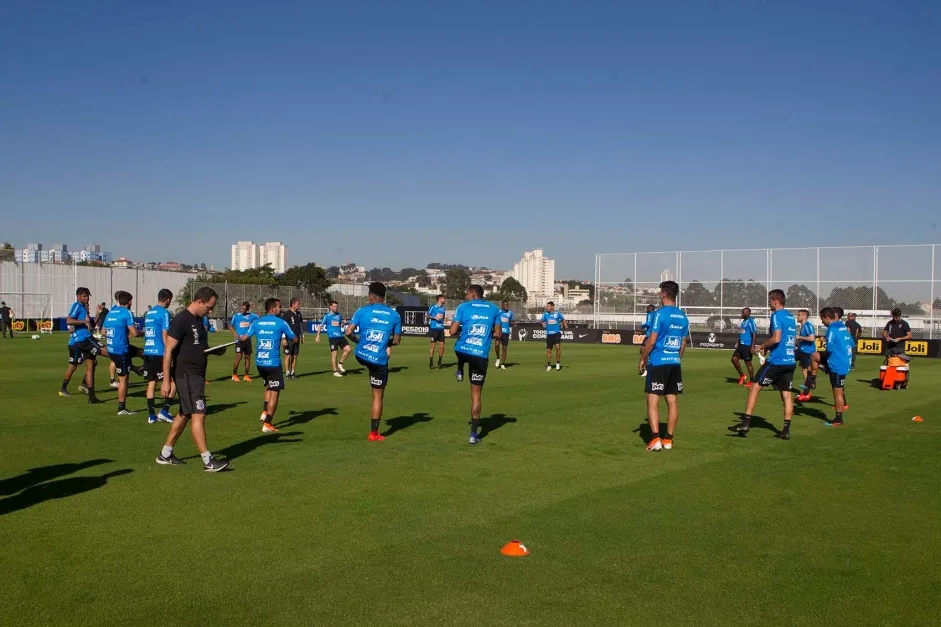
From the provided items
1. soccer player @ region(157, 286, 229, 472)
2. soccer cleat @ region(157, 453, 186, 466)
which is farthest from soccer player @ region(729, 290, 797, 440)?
soccer cleat @ region(157, 453, 186, 466)

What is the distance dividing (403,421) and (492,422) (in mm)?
1456

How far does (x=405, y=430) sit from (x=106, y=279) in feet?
203

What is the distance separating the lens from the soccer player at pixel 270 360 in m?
11.5

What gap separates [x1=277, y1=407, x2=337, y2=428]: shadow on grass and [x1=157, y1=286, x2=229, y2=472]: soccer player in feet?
11.9

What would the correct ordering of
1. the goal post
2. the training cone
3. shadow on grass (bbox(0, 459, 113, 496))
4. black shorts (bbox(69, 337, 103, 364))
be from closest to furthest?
the training cone → shadow on grass (bbox(0, 459, 113, 496)) → black shorts (bbox(69, 337, 103, 364)) → the goal post

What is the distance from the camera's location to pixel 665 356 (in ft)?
33.4

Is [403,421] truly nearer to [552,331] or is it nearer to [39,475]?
[39,475]

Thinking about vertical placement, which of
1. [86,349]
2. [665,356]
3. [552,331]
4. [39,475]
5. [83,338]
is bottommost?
[39,475]

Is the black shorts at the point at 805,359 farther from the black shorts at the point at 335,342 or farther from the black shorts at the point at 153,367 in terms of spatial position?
the black shorts at the point at 153,367

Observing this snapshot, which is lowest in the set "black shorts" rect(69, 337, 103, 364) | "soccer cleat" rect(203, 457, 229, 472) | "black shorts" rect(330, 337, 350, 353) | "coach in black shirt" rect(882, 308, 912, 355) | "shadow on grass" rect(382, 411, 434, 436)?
"shadow on grass" rect(382, 411, 434, 436)

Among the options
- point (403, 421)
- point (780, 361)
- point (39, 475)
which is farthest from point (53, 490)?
point (780, 361)

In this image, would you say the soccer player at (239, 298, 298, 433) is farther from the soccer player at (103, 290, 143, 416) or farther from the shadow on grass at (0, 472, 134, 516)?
the shadow on grass at (0, 472, 134, 516)

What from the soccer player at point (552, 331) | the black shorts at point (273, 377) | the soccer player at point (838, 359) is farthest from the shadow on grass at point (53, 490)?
the soccer player at point (552, 331)

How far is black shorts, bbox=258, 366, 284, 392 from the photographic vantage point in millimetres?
11562
